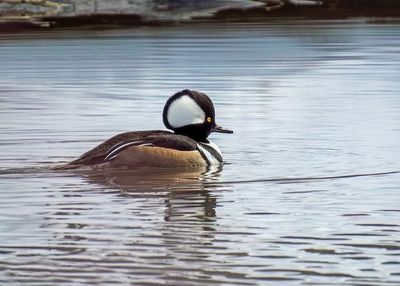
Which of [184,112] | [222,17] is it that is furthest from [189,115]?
[222,17]

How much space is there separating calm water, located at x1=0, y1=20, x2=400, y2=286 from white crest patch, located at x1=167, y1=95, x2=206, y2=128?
0.48 m

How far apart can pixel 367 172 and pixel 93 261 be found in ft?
14.1

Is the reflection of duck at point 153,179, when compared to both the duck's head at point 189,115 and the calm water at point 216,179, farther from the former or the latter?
the duck's head at point 189,115

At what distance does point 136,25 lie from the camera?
3225 cm

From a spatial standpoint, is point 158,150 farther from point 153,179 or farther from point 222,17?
point 222,17

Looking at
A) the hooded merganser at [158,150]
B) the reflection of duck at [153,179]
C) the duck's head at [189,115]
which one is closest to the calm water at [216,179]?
the reflection of duck at [153,179]

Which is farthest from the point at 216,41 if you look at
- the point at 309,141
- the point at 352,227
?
the point at 352,227

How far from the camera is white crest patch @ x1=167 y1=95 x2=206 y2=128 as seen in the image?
13539 millimetres

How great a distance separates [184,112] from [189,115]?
64 millimetres

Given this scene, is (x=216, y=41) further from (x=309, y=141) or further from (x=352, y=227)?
(x=352, y=227)

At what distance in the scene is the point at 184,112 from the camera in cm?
1358

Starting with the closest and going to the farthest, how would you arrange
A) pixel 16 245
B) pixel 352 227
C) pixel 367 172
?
pixel 16 245 → pixel 352 227 → pixel 367 172

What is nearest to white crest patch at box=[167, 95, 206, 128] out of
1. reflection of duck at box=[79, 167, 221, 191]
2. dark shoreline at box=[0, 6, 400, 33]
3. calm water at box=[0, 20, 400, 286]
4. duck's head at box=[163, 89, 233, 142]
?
duck's head at box=[163, 89, 233, 142]

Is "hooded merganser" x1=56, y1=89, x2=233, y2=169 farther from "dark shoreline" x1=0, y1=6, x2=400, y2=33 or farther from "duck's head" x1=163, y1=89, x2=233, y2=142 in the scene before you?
"dark shoreline" x1=0, y1=6, x2=400, y2=33
